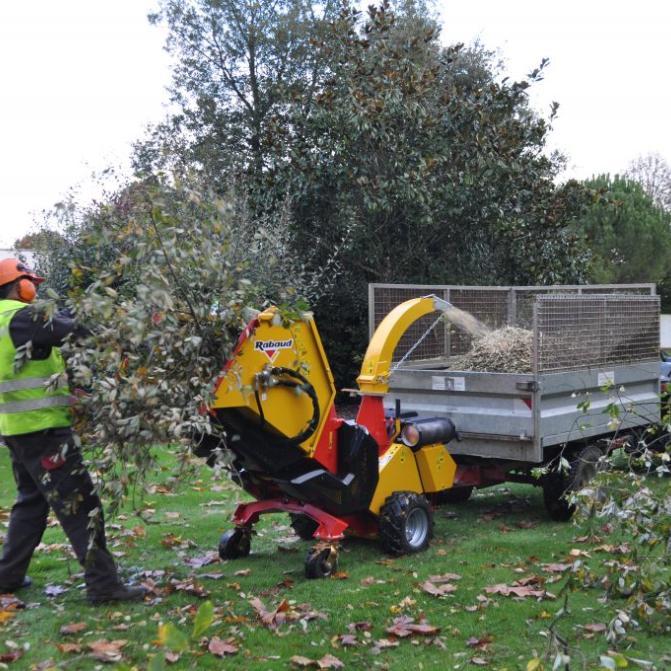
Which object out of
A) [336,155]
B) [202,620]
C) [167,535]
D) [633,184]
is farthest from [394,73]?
[633,184]

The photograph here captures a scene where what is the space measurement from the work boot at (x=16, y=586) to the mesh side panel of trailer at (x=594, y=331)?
4148 millimetres

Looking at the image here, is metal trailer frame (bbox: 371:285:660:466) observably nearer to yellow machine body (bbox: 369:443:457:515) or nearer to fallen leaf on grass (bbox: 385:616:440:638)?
yellow machine body (bbox: 369:443:457:515)

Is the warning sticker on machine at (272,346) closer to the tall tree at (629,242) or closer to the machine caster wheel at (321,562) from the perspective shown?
the machine caster wheel at (321,562)

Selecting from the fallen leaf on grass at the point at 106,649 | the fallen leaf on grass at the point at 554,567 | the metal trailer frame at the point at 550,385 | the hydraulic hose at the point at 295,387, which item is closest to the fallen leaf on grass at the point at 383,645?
the fallen leaf on grass at the point at 106,649

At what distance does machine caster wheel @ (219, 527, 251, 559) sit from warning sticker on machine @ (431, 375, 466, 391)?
221cm

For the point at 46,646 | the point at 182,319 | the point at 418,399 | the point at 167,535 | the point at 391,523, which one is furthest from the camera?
the point at 418,399

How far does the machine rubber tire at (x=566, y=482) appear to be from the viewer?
7523 mm

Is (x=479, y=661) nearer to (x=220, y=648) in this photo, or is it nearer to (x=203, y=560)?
(x=220, y=648)

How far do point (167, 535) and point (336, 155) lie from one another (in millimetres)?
8118

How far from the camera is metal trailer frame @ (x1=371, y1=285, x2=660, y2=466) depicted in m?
7.19

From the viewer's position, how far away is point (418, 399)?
792 cm

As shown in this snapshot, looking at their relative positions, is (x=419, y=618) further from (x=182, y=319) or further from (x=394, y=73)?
(x=394, y=73)

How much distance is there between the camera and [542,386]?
23.4 feet

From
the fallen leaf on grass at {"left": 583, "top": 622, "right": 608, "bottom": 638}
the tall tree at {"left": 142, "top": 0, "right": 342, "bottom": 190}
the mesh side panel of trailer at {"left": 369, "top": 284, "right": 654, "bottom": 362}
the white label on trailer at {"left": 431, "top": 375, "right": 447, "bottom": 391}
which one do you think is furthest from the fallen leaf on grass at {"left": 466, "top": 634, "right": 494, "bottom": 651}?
the tall tree at {"left": 142, "top": 0, "right": 342, "bottom": 190}
